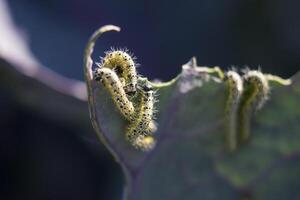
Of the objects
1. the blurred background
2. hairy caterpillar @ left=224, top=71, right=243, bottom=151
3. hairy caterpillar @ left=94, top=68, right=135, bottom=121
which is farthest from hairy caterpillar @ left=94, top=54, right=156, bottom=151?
→ the blurred background

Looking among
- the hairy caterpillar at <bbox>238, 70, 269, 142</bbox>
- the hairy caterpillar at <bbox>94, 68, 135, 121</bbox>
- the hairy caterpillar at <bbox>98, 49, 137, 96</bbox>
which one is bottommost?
the hairy caterpillar at <bbox>94, 68, 135, 121</bbox>

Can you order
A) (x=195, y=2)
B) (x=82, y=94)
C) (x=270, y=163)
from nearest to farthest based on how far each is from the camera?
(x=270, y=163)
(x=82, y=94)
(x=195, y=2)

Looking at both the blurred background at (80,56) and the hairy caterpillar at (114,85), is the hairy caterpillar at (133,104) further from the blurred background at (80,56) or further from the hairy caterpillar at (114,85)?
the blurred background at (80,56)

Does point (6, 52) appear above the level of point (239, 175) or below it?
above

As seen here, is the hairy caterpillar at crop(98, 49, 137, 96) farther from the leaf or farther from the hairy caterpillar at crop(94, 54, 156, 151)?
the leaf

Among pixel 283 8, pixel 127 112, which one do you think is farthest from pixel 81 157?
pixel 127 112

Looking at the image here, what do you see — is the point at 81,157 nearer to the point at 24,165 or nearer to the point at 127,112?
the point at 24,165

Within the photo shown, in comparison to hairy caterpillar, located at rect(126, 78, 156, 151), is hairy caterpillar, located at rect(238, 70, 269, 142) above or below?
above
